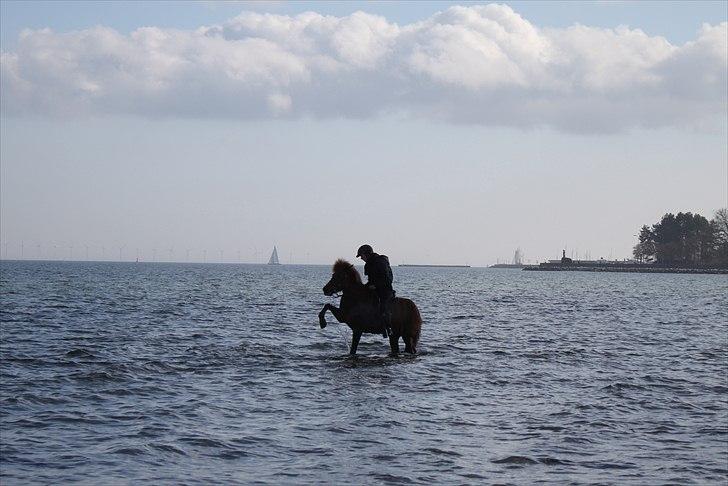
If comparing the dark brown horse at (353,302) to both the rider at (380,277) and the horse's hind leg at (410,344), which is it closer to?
the rider at (380,277)

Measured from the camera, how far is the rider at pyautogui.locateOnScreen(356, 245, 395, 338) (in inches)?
853

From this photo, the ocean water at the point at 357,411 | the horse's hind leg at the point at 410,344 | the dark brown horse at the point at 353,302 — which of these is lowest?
the ocean water at the point at 357,411

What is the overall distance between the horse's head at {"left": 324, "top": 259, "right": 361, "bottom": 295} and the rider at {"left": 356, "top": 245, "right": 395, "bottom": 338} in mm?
316

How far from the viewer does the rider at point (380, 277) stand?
21672mm

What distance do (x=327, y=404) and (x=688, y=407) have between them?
5992mm

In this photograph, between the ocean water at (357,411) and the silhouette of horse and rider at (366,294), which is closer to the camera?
the ocean water at (357,411)

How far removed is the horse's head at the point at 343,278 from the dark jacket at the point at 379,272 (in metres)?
0.32

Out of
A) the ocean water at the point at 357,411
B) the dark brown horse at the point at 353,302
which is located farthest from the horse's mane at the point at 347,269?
the ocean water at the point at 357,411

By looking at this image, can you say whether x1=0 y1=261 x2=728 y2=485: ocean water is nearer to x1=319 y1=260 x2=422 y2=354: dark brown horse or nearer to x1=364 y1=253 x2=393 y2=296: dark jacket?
x1=319 y1=260 x2=422 y2=354: dark brown horse

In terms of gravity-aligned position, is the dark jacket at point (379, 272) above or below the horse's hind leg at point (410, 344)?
above

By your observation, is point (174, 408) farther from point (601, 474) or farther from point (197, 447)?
point (601, 474)

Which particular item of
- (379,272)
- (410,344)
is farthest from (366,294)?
(410,344)

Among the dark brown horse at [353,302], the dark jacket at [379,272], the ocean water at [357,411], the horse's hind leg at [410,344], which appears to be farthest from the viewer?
the horse's hind leg at [410,344]

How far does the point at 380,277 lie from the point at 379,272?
0.42 feet
